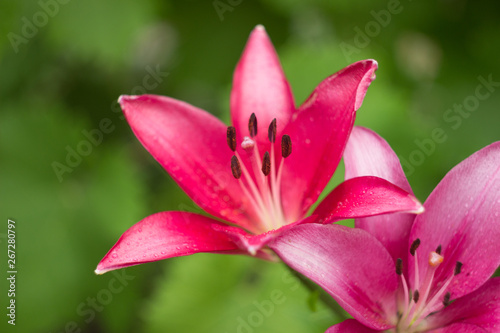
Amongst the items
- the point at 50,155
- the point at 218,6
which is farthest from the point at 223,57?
the point at 50,155

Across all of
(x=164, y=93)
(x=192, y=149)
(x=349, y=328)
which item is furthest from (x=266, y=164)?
(x=164, y=93)

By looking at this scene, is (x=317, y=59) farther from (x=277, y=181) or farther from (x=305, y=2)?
(x=277, y=181)

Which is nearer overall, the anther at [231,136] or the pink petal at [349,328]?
the pink petal at [349,328]

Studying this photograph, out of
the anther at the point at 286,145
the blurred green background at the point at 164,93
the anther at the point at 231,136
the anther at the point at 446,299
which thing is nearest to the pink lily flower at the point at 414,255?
the anther at the point at 446,299

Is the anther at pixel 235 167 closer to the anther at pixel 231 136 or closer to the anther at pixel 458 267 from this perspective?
the anther at pixel 231 136

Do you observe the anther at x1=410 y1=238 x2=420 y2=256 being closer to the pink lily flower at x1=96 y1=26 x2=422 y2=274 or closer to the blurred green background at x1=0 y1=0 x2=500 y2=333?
the pink lily flower at x1=96 y1=26 x2=422 y2=274

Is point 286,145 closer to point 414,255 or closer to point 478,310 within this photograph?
point 414,255
